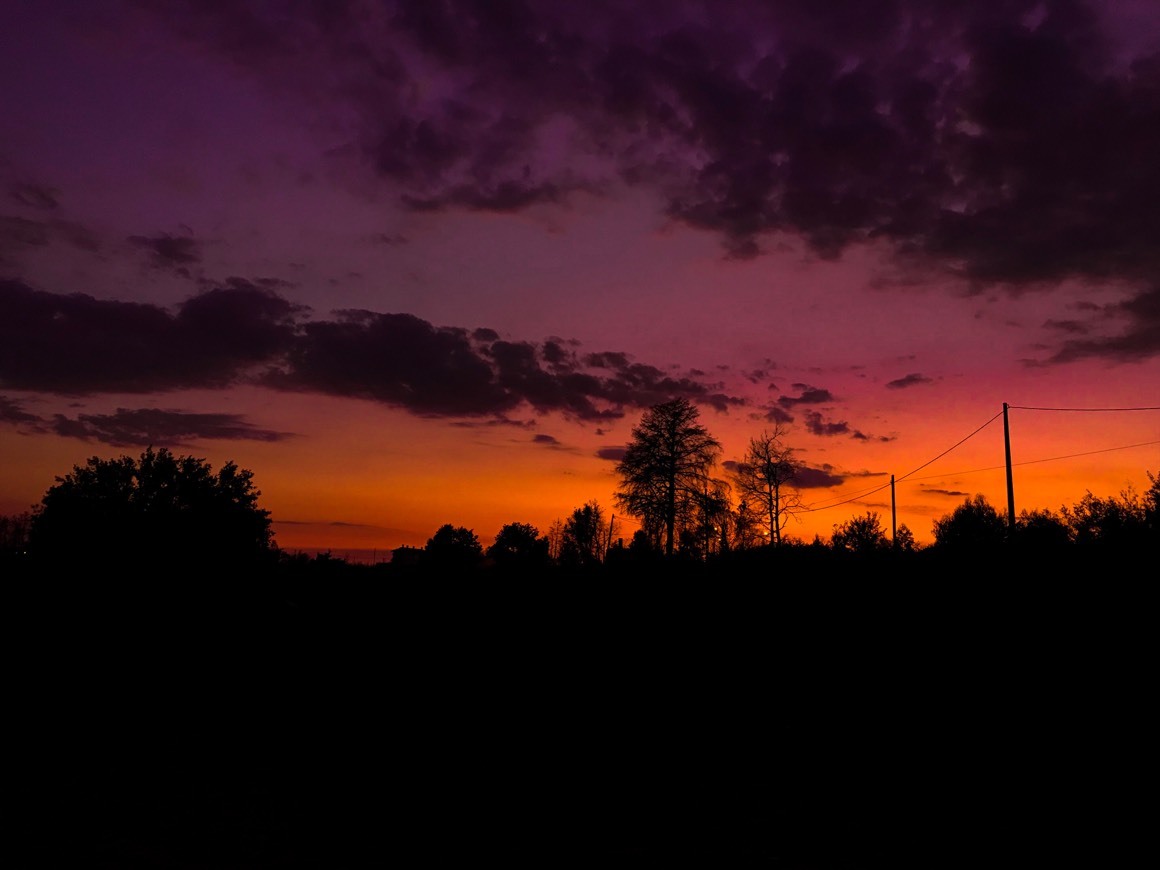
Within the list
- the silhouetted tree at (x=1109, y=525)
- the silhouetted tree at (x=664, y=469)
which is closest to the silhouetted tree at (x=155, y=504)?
the silhouetted tree at (x=664, y=469)

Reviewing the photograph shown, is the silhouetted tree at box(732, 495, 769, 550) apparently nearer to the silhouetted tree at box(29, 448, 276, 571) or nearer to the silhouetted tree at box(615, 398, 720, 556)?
the silhouetted tree at box(615, 398, 720, 556)

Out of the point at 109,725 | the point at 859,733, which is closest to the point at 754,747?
the point at 859,733

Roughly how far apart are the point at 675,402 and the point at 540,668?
2746cm

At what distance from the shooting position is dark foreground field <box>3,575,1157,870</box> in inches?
286

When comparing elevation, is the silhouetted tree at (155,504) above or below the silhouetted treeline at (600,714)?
above

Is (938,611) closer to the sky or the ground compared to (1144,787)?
Result: closer to the sky

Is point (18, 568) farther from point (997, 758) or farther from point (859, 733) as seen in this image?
point (997, 758)

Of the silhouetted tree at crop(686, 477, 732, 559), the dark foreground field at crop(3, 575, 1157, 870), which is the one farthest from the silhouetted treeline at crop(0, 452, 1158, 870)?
the silhouetted tree at crop(686, 477, 732, 559)

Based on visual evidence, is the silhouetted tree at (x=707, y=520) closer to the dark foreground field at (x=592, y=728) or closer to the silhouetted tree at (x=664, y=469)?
the silhouetted tree at (x=664, y=469)

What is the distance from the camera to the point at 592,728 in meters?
12.4

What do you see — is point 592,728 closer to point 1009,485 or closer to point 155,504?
point 1009,485

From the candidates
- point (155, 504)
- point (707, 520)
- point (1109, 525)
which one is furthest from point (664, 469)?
point (155, 504)

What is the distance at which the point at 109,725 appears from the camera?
12250mm

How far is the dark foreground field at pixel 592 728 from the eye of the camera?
727cm
